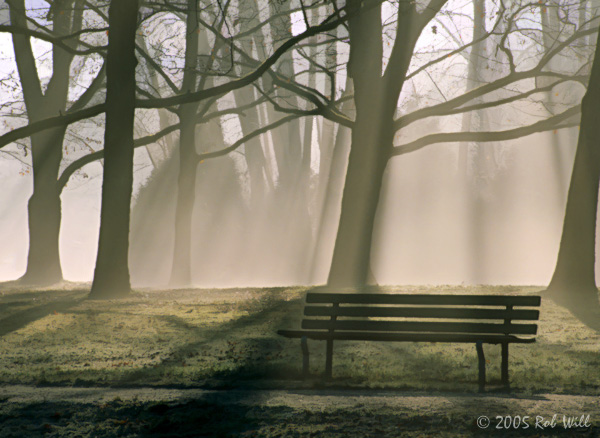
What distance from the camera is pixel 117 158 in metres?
12.4

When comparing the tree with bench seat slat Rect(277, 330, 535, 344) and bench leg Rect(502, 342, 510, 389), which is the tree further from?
Answer: bench leg Rect(502, 342, 510, 389)

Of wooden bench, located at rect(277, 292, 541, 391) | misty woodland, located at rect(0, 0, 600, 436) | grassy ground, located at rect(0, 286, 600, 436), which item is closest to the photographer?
grassy ground, located at rect(0, 286, 600, 436)

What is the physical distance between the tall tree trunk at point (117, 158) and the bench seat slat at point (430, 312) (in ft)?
22.3

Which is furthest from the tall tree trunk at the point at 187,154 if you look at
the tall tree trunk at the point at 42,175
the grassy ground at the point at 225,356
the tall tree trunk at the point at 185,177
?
the grassy ground at the point at 225,356

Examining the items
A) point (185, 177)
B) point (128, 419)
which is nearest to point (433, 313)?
point (128, 419)

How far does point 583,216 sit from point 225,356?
767 centimetres

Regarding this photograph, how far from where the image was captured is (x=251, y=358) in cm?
702

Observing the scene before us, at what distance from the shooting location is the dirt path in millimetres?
4512

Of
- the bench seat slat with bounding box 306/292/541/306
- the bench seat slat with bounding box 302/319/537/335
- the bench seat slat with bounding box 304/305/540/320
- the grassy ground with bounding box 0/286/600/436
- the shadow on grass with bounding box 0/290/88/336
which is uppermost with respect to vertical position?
the bench seat slat with bounding box 306/292/541/306

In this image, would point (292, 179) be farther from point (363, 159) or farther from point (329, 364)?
point (329, 364)

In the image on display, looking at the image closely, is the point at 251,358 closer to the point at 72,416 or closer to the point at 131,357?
the point at 131,357

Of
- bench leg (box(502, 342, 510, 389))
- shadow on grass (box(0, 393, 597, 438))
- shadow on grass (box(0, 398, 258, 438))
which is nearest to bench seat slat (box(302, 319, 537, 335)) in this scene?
bench leg (box(502, 342, 510, 389))

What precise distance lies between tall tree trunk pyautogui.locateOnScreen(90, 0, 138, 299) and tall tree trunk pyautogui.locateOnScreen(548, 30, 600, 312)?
7924 millimetres

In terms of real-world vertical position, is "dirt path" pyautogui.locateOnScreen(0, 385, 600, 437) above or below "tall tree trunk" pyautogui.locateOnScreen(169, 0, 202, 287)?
below
